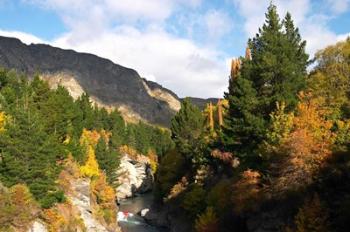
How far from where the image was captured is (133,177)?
134750mm

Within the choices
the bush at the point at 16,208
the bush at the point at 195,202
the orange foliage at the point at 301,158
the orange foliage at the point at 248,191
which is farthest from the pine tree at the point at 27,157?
the orange foliage at the point at 301,158

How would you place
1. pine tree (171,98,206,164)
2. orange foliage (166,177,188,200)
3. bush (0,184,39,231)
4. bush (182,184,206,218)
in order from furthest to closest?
pine tree (171,98,206,164) → orange foliage (166,177,188,200) → bush (182,184,206,218) → bush (0,184,39,231)

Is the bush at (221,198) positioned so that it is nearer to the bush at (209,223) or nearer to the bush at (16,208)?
the bush at (209,223)

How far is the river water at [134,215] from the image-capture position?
274 feet

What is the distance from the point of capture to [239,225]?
45500 millimetres

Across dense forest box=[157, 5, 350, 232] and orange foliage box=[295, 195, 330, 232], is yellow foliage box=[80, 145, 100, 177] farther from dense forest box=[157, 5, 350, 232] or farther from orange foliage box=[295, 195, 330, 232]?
orange foliage box=[295, 195, 330, 232]

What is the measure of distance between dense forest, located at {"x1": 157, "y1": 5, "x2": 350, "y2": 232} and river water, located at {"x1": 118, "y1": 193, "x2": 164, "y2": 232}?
1490 cm

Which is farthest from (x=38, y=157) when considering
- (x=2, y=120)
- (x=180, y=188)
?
(x=180, y=188)

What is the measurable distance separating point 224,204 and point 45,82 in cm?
3664

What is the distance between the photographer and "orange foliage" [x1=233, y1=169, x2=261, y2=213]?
131 feet

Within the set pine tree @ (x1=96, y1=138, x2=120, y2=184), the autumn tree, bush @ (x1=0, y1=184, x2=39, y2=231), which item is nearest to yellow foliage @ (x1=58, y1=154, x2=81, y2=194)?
bush @ (x1=0, y1=184, x2=39, y2=231)

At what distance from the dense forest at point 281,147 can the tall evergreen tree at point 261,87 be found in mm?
108

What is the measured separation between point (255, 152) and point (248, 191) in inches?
247

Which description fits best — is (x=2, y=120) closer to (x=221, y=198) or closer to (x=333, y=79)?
(x=221, y=198)
